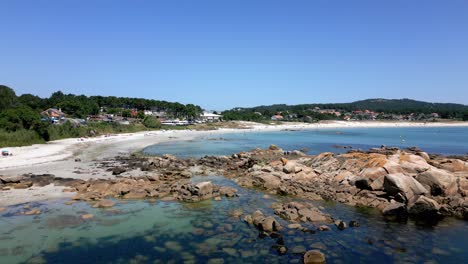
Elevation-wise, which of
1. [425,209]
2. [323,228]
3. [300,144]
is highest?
[425,209]

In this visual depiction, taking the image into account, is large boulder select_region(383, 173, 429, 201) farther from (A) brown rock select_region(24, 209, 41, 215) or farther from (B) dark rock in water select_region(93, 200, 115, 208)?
(A) brown rock select_region(24, 209, 41, 215)

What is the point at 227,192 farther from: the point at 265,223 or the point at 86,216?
the point at 86,216

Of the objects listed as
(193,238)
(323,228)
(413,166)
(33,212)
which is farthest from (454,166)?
(33,212)

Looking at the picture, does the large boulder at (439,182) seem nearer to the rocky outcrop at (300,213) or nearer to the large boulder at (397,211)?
the large boulder at (397,211)

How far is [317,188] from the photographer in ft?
86.2

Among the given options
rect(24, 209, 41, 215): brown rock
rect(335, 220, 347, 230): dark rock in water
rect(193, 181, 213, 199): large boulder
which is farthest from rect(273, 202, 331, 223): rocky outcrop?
rect(24, 209, 41, 215): brown rock

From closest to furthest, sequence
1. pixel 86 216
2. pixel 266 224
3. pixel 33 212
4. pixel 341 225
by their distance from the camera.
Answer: pixel 266 224
pixel 341 225
pixel 86 216
pixel 33 212

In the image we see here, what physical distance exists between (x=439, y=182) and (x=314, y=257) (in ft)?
46.7

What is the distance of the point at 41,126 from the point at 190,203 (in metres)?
44.8

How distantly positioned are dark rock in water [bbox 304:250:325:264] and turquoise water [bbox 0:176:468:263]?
0.42 meters

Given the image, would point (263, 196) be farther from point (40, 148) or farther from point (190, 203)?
point (40, 148)

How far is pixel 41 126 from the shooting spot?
55531 millimetres

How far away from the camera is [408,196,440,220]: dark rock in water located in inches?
776

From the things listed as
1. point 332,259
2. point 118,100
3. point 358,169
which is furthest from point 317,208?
point 118,100
